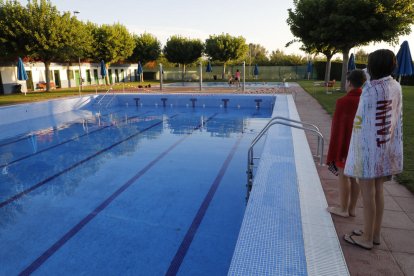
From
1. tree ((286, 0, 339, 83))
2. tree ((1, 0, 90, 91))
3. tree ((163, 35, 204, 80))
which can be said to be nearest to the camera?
tree ((286, 0, 339, 83))

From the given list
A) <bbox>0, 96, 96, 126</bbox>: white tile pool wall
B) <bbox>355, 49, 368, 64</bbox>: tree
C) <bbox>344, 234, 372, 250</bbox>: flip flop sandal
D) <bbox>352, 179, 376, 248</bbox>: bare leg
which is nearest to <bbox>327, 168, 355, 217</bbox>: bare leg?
<bbox>344, 234, 372, 250</bbox>: flip flop sandal

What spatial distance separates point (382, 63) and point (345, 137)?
37.5 inches

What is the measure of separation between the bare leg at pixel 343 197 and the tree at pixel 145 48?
125ft

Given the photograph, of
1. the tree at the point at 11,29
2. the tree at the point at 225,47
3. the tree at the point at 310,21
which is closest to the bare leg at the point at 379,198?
the tree at the point at 310,21

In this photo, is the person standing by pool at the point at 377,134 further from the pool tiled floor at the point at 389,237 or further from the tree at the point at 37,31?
the tree at the point at 37,31

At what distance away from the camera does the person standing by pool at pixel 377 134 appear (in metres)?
2.35

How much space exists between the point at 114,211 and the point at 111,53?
28725mm

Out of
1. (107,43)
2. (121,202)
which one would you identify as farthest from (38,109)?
(107,43)

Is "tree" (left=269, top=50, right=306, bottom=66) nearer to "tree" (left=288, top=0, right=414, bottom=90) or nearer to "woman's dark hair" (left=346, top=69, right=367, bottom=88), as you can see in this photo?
"tree" (left=288, top=0, right=414, bottom=90)

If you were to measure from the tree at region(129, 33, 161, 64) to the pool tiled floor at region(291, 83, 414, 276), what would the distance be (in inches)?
1463

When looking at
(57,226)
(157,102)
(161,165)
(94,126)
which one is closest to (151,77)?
(157,102)

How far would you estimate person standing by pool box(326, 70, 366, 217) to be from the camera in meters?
3.00

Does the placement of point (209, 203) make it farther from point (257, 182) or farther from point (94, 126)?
point (94, 126)

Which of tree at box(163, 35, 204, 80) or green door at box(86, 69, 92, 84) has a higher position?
tree at box(163, 35, 204, 80)
